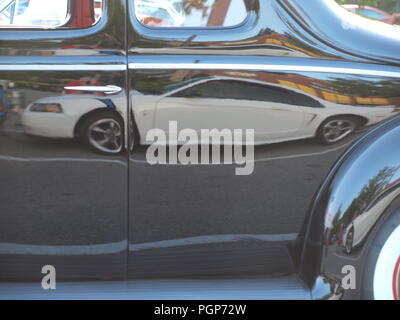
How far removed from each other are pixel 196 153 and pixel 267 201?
317 mm

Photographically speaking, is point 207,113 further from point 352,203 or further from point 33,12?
point 33,12

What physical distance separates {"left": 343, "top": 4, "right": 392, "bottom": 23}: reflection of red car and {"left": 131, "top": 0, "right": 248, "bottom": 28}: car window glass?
50cm

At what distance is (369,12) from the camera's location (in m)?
2.27

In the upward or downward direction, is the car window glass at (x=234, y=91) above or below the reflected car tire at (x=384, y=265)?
above

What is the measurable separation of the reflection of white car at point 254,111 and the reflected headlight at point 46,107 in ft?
0.88

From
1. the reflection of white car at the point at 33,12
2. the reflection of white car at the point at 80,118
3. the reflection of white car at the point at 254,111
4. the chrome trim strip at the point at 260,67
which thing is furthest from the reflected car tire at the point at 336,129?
the reflection of white car at the point at 33,12

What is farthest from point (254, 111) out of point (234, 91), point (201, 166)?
point (201, 166)

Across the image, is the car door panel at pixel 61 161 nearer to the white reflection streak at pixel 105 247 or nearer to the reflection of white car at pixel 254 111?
the white reflection streak at pixel 105 247

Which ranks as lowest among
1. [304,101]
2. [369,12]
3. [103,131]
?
[103,131]

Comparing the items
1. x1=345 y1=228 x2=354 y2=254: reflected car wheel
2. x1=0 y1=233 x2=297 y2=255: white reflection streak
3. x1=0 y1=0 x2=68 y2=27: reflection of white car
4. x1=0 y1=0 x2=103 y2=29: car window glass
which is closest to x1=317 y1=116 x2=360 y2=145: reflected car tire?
x1=345 y1=228 x2=354 y2=254: reflected car wheel

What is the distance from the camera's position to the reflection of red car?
217cm

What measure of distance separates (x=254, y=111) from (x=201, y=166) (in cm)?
27

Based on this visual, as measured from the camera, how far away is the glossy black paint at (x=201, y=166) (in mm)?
1821

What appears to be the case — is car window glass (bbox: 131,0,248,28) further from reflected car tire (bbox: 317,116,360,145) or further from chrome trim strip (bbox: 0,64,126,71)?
reflected car tire (bbox: 317,116,360,145)
